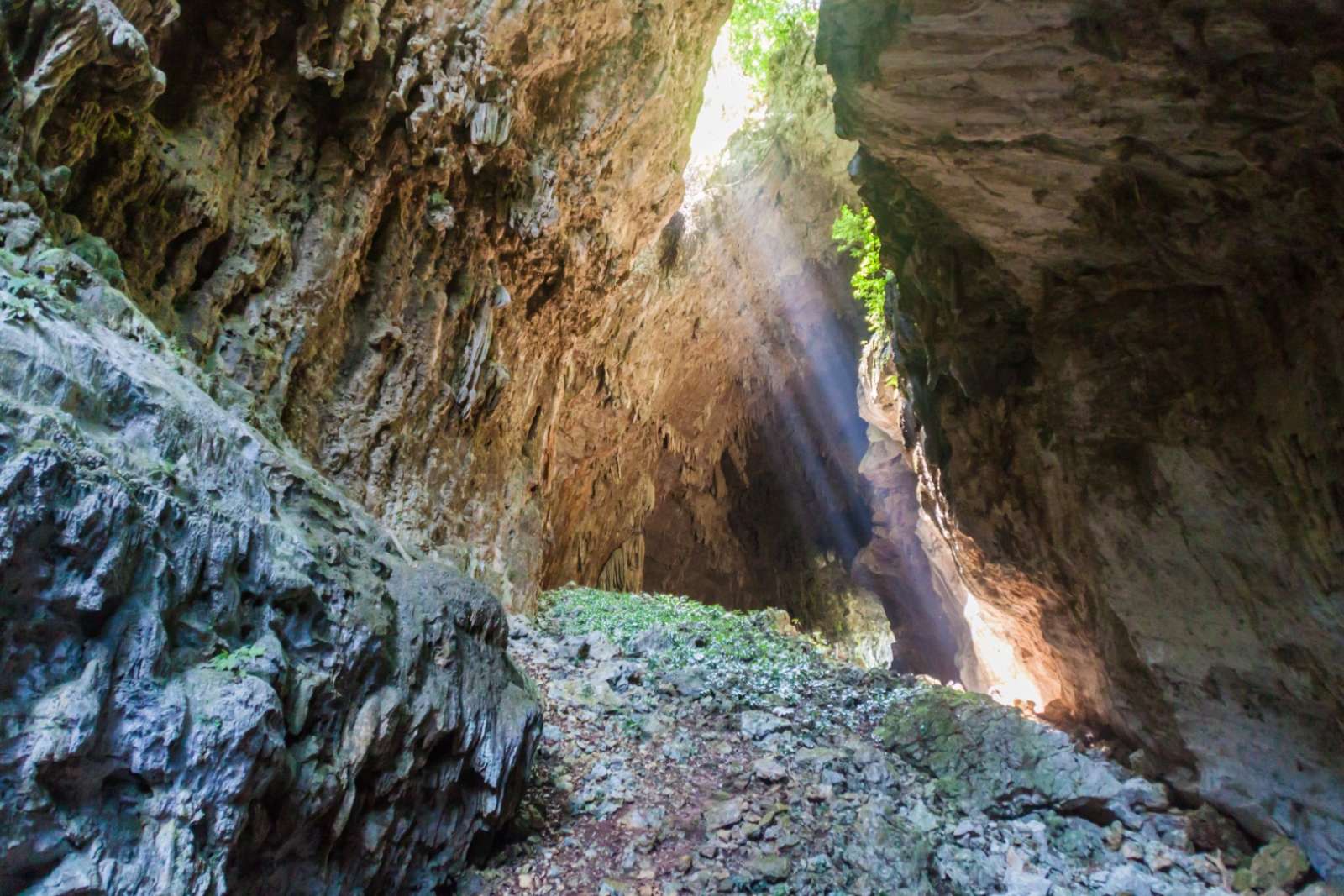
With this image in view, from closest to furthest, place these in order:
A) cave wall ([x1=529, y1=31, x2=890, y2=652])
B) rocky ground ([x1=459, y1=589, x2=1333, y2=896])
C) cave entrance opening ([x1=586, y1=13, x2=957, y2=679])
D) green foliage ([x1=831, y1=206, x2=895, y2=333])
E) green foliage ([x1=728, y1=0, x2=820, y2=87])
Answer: rocky ground ([x1=459, y1=589, x2=1333, y2=896])
green foliage ([x1=831, y1=206, x2=895, y2=333])
green foliage ([x1=728, y1=0, x2=820, y2=87])
cave wall ([x1=529, y1=31, x2=890, y2=652])
cave entrance opening ([x1=586, y1=13, x2=957, y2=679])

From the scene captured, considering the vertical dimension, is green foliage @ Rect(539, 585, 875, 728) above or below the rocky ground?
above

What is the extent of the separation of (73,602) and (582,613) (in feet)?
29.9

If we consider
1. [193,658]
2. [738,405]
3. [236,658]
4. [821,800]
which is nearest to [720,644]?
[821,800]

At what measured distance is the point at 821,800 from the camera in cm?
605

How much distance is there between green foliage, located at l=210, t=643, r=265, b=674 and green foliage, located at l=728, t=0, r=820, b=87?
1649 cm

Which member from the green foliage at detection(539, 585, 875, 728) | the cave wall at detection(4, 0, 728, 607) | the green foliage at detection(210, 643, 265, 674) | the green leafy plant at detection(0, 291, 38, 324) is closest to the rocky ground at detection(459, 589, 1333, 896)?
the green foliage at detection(539, 585, 875, 728)

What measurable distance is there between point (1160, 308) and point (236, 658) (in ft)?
23.3

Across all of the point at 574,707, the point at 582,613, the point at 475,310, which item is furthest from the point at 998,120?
the point at 582,613

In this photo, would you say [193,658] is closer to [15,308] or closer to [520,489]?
[15,308]

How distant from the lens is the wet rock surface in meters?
2.86

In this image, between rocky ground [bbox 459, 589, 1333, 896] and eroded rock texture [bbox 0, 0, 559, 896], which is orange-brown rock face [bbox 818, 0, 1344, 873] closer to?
rocky ground [bbox 459, 589, 1333, 896]

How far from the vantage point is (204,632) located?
3.55 metres

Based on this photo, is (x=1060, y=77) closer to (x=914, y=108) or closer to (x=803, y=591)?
(x=914, y=108)

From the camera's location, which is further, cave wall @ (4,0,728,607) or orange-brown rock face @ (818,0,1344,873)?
cave wall @ (4,0,728,607)
